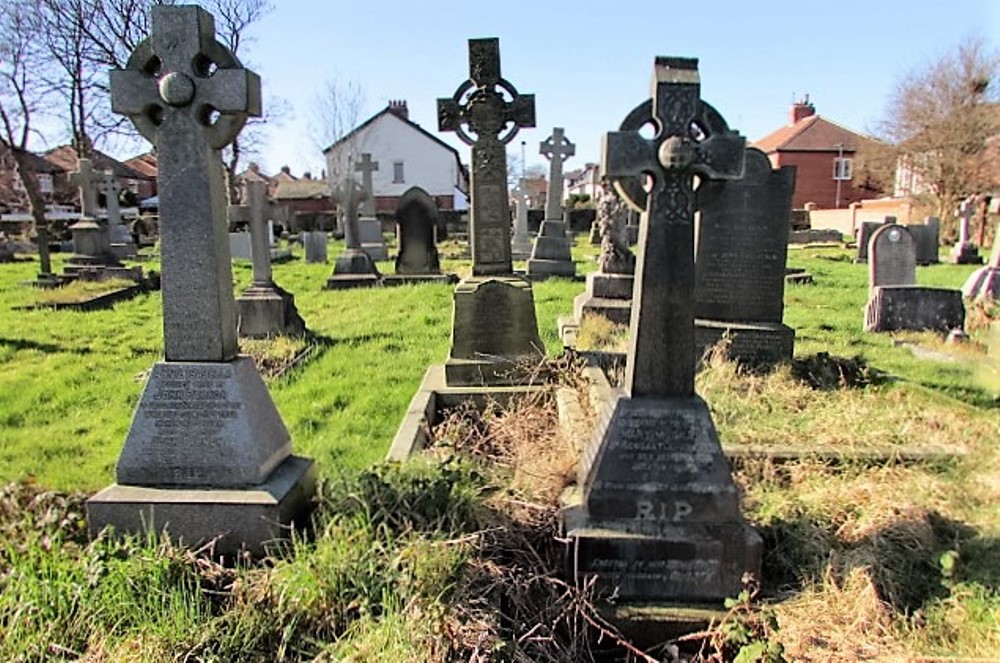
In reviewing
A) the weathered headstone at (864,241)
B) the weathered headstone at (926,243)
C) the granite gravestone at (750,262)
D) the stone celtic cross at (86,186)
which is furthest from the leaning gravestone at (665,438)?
the weathered headstone at (926,243)

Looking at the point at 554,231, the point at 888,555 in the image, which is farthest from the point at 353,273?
the point at 888,555

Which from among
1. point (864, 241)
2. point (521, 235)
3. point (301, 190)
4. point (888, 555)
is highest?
point (301, 190)

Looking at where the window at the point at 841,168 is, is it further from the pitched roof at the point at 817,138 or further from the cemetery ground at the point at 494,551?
the cemetery ground at the point at 494,551

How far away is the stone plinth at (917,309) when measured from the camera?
8.99m

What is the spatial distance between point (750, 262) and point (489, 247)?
2894 mm

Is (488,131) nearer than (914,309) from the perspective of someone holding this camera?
Yes

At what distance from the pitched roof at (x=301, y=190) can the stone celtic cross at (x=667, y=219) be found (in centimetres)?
5472

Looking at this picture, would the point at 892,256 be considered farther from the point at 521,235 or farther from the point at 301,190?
the point at 301,190

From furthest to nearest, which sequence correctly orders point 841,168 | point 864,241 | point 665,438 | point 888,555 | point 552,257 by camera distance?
point 841,168, point 864,241, point 552,257, point 888,555, point 665,438

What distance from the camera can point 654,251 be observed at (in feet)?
10.9

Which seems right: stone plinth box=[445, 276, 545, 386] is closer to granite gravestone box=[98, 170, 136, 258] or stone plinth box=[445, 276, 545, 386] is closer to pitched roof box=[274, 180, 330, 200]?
granite gravestone box=[98, 170, 136, 258]

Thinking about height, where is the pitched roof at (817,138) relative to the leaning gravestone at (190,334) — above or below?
above

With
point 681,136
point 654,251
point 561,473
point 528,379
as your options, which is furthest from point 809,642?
point 528,379

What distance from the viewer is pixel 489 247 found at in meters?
6.22
